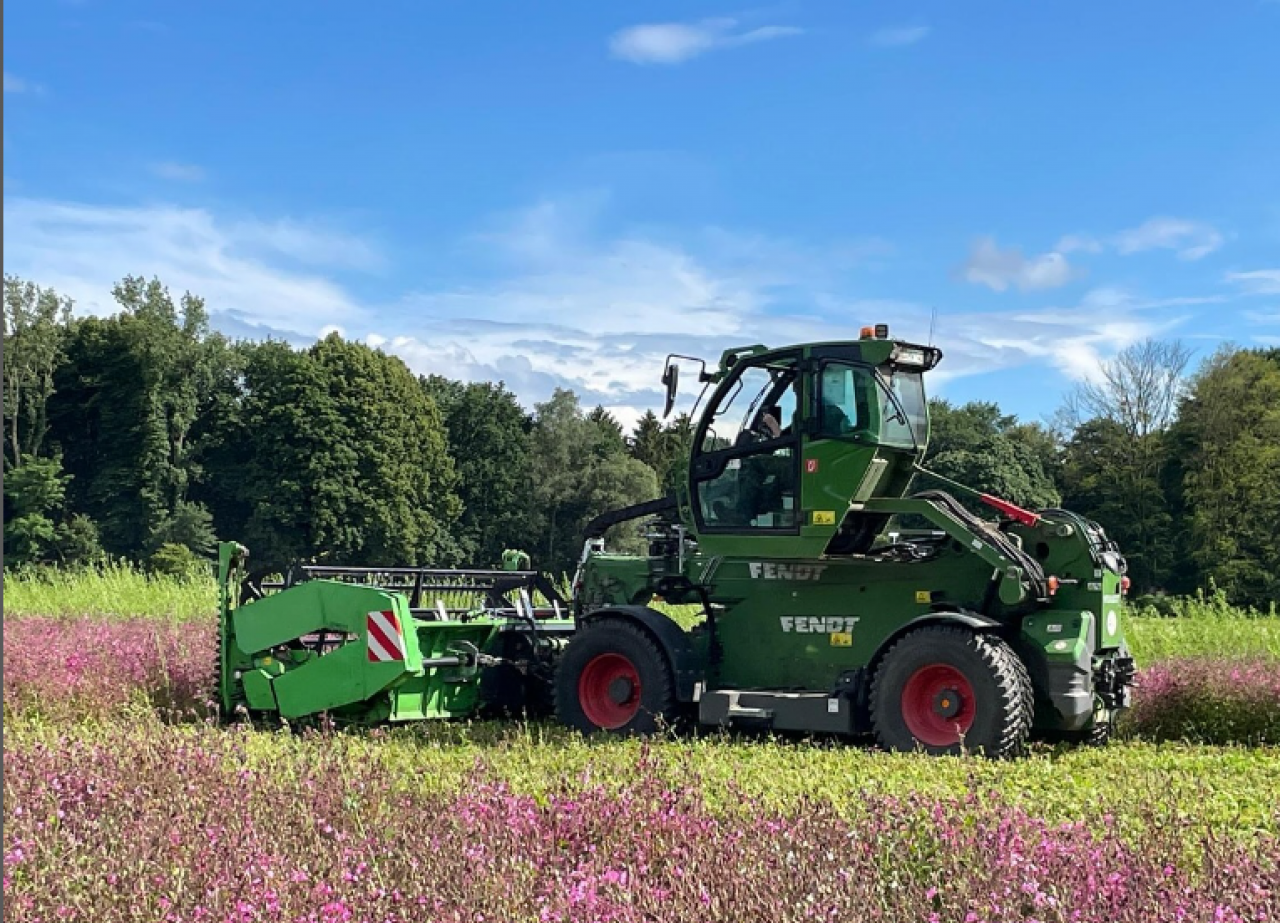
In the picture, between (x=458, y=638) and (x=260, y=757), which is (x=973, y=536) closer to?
(x=458, y=638)

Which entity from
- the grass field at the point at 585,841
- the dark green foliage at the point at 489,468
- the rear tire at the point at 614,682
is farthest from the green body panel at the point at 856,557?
the dark green foliage at the point at 489,468

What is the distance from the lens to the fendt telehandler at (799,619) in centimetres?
953

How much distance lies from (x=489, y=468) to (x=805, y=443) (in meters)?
49.3

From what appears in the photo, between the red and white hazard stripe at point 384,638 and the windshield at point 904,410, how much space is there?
148 inches

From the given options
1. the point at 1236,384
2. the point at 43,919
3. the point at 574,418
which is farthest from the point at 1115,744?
the point at 574,418

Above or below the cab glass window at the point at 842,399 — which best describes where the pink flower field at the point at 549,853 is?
below

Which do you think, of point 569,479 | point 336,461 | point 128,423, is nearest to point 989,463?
point 569,479

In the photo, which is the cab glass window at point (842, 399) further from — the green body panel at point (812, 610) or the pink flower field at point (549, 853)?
the pink flower field at point (549, 853)

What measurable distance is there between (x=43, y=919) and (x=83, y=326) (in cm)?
5154

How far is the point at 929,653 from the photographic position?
9.45 metres

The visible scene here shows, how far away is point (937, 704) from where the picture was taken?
941 centimetres

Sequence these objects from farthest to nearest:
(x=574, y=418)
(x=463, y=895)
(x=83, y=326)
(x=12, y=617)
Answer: (x=574, y=418), (x=83, y=326), (x=12, y=617), (x=463, y=895)

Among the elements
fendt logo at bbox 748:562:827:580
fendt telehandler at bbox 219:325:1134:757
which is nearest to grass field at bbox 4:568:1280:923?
fendt telehandler at bbox 219:325:1134:757

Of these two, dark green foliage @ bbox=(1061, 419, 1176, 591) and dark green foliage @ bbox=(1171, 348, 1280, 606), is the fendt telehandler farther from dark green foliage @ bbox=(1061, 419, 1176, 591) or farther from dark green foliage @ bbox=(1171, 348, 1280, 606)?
dark green foliage @ bbox=(1061, 419, 1176, 591)
